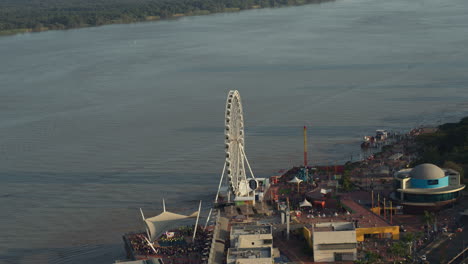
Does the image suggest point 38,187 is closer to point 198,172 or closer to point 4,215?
point 4,215

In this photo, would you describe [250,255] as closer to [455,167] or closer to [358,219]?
[358,219]

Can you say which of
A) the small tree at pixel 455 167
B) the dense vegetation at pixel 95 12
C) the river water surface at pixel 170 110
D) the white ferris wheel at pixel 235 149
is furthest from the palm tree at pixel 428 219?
the dense vegetation at pixel 95 12

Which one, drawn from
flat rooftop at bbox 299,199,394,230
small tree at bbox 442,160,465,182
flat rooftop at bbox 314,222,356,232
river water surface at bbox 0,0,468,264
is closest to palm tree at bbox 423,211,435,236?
flat rooftop at bbox 299,199,394,230

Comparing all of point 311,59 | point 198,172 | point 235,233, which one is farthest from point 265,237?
point 311,59

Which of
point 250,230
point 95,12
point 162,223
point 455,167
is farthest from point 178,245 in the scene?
point 95,12

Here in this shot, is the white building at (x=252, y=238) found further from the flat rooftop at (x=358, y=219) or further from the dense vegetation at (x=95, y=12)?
the dense vegetation at (x=95, y=12)

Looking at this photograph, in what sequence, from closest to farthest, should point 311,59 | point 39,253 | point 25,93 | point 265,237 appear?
point 265,237
point 39,253
point 25,93
point 311,59
